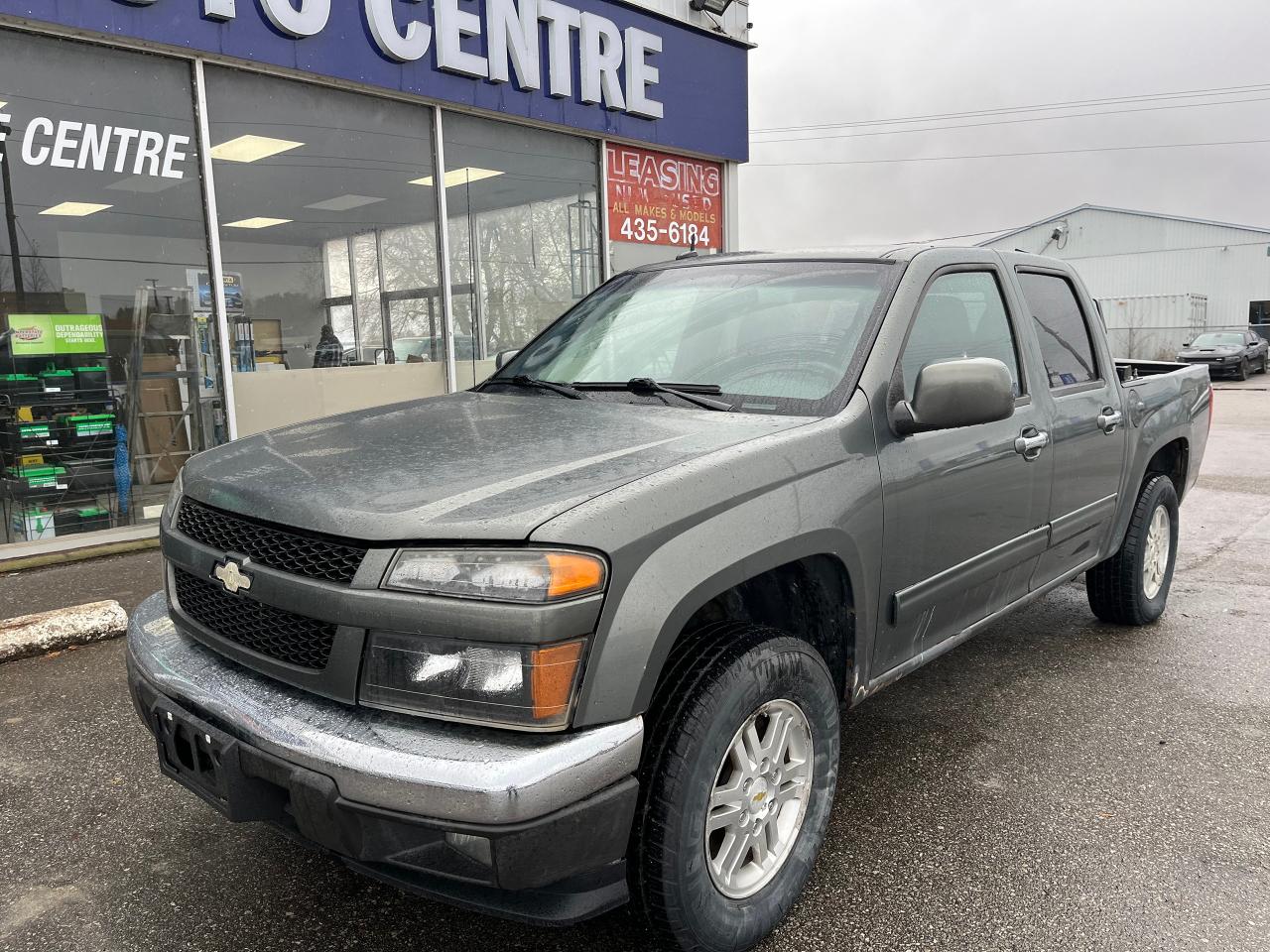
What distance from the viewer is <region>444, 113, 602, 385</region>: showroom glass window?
332 inches

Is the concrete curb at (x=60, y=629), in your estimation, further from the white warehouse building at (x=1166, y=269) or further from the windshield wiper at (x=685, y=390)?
the white warehouse building at (x=1166, y=269)

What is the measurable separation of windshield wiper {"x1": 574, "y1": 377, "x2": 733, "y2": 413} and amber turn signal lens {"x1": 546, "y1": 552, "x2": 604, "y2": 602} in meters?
0.96

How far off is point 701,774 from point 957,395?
1.23m

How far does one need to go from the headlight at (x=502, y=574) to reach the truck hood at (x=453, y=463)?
0.13 feet

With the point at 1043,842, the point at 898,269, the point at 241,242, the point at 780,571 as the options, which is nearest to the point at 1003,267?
the point at 898,269

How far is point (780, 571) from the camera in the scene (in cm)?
246

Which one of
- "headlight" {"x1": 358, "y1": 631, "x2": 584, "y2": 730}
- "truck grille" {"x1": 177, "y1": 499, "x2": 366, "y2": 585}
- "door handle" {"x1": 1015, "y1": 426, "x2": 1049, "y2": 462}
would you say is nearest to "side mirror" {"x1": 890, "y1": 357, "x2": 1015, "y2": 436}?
"door handle" {"x1": 1015, "y1": 426, "x2": 1049, "y2": 462}

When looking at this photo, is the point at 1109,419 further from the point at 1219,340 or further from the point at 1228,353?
the point at 1219,340

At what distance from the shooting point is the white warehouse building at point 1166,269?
122ft

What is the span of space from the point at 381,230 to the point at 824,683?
6.67 meters

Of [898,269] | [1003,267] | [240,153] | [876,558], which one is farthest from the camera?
[240,153]

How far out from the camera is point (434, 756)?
173 centimetres

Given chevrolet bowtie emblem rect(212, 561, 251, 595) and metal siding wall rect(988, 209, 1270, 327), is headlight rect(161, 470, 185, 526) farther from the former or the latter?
metal siding wall rect(988, 209, 1270, 327)

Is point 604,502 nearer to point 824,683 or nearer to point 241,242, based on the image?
point 824,683
